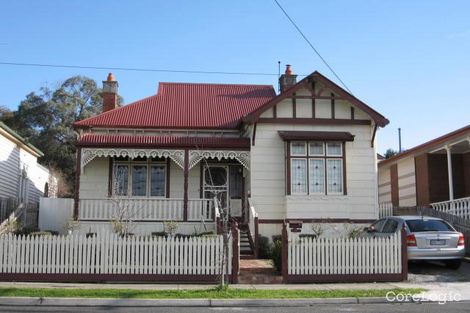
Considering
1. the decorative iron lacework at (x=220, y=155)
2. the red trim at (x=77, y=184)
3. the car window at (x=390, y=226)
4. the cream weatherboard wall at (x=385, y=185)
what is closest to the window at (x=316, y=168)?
the decorative iron lacework at (x=220, y=155)

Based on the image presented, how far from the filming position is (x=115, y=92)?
25.3 m

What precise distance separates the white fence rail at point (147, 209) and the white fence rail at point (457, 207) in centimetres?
927

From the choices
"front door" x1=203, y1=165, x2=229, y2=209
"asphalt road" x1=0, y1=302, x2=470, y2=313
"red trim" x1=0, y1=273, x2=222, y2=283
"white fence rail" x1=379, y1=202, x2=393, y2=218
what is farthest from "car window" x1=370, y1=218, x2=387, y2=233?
→ "white fence rail" x1=379, y1=202, x2=393, y2=218

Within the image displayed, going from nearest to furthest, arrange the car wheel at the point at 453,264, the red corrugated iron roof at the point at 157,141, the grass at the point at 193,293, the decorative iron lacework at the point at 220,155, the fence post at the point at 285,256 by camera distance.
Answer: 1. the grass at the point at 193,293
2. the fence post at the point at 285,256
3. the car wheel at the point at 453,264
4. the red corrugated iron roof at the point at 157,141
5. the decorative iron lacework at the point at 220,155

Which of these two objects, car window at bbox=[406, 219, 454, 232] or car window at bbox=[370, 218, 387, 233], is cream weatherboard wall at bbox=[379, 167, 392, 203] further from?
car window at bbox=[406, 219, 454, 232]

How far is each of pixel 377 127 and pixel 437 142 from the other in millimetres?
3125

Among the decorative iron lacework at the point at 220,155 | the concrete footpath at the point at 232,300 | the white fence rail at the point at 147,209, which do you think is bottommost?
the concrete footpath at the point at 232,300

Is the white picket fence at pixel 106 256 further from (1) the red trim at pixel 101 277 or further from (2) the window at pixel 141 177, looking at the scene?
(2) the window at pixel 141 177

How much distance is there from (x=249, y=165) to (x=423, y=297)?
402 inches

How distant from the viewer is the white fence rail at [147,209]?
20.6 m

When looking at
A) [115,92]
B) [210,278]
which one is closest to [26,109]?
[115,92]

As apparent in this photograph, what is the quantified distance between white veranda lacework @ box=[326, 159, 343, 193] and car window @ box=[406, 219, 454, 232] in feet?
17.0

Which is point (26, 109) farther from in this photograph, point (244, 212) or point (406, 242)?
point (406, 242)

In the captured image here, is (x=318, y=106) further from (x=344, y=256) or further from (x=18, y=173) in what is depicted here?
(x=18, y=173)
